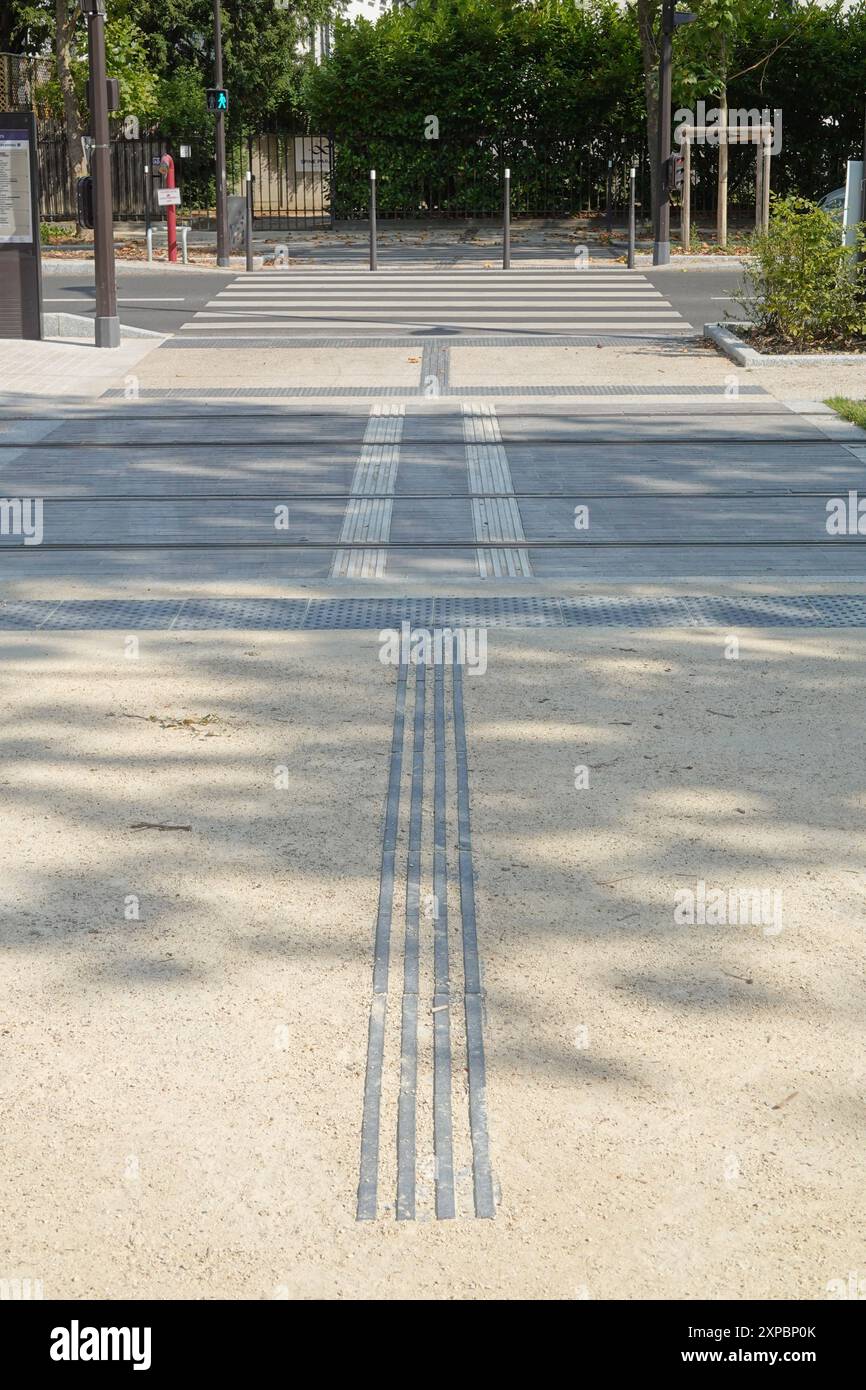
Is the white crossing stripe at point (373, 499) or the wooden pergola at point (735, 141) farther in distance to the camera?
the wooden pergola at point (735, 141)

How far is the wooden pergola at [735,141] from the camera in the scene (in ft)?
80.3

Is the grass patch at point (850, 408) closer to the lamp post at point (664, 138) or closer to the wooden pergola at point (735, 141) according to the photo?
the wooden pergola at point (735, 141)

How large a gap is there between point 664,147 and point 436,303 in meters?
6.39

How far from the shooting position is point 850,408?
13.8 m

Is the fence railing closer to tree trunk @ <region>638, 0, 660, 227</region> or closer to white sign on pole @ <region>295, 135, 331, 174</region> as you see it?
white sign on pole @ <region>295, 135, 331, 174</region>

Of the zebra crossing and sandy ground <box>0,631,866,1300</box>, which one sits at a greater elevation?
the zebra crossing

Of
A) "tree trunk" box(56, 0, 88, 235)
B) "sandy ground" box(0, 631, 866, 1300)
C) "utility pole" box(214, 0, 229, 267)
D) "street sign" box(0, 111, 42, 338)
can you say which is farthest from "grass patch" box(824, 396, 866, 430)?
"tree trunk" box(56, 0, 88, 235)

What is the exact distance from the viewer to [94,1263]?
3240 mm

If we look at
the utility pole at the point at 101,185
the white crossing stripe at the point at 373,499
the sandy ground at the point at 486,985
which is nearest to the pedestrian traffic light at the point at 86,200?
the utility pole at the point at 101,185

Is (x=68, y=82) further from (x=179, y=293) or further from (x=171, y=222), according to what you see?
(x=179, y=293)

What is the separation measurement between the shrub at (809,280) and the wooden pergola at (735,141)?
21.4 feet

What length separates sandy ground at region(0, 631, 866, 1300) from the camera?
3.32 m

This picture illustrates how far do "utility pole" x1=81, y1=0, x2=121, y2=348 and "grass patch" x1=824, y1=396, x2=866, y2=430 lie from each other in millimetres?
7628

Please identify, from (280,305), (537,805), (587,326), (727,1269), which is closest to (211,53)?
(280,305)
